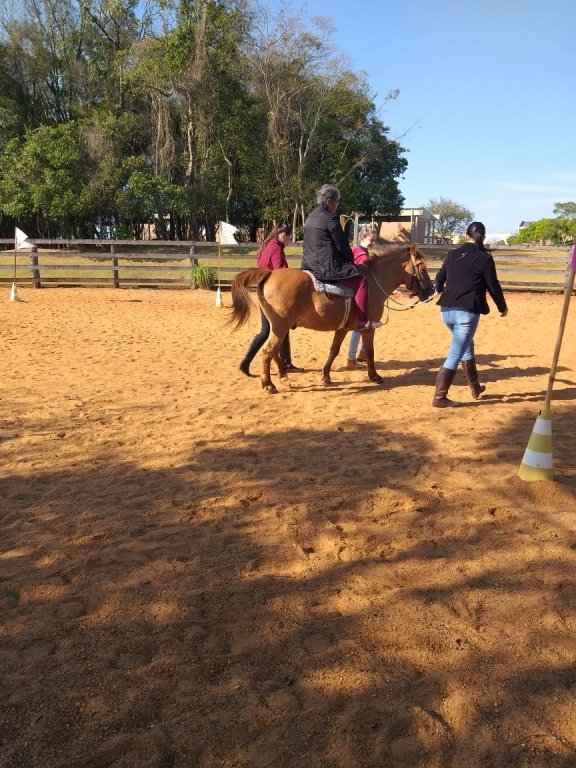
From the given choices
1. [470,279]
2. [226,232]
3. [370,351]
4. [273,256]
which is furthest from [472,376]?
[226,232]

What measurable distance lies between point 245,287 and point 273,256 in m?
1.03

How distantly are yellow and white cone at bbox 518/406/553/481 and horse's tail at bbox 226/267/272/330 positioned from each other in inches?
146

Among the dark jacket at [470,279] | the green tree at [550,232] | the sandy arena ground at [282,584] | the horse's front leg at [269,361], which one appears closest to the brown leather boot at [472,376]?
the sandy arena ground at [282,584]

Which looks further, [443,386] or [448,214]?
[448,214]

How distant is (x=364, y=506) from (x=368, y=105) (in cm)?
3855

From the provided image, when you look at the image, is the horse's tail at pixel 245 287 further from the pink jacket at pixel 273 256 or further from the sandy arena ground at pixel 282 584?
the sandy arena ground at pixel 282 584

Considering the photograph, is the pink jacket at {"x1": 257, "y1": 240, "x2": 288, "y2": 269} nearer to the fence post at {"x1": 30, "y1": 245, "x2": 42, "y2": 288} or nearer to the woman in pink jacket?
the woman in pink jacket

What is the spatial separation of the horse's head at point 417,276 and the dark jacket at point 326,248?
40.0 inches

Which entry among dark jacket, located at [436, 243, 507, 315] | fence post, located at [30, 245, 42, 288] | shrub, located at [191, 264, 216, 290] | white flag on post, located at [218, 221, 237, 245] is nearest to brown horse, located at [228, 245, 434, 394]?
dark jacket, located at [436, 243, 507, 315]

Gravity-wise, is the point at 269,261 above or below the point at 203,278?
above

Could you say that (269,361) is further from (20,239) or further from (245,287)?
(20,239)

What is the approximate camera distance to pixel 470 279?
20.0 feet

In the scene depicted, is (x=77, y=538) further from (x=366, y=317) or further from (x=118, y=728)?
(x=366, y=317)

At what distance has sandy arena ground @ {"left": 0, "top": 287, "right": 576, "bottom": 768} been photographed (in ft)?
6.84
